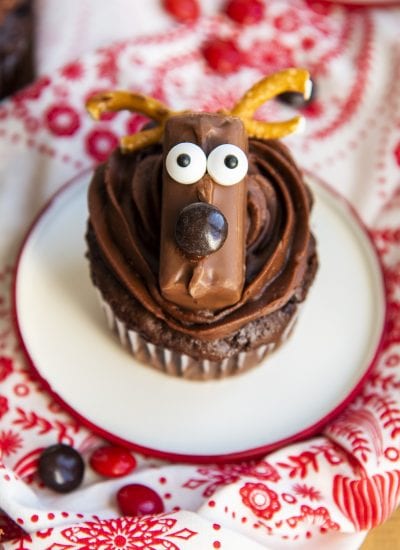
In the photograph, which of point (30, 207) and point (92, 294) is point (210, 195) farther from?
point (30, 207)

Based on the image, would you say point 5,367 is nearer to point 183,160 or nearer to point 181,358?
point 181,358

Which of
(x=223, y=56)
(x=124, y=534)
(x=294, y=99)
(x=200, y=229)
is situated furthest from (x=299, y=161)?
(x=124, y=534)

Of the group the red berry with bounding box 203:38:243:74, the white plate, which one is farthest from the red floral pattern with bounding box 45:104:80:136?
the red berry with bounding box 203:38:243:74

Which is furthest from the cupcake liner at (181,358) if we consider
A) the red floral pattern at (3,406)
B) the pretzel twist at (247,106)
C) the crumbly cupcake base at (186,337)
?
the pretzel twist at (247,106)

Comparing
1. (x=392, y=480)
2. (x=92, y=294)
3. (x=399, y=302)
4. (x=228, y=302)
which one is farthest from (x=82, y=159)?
(x=392, y=480)

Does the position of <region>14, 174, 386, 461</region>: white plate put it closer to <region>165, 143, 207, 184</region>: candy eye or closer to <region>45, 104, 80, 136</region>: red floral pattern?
<region>45, 104, 80, 136</region>: red floral pattern

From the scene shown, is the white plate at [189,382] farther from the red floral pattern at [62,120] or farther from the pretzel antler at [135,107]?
the pretzel antler at [135,107]
